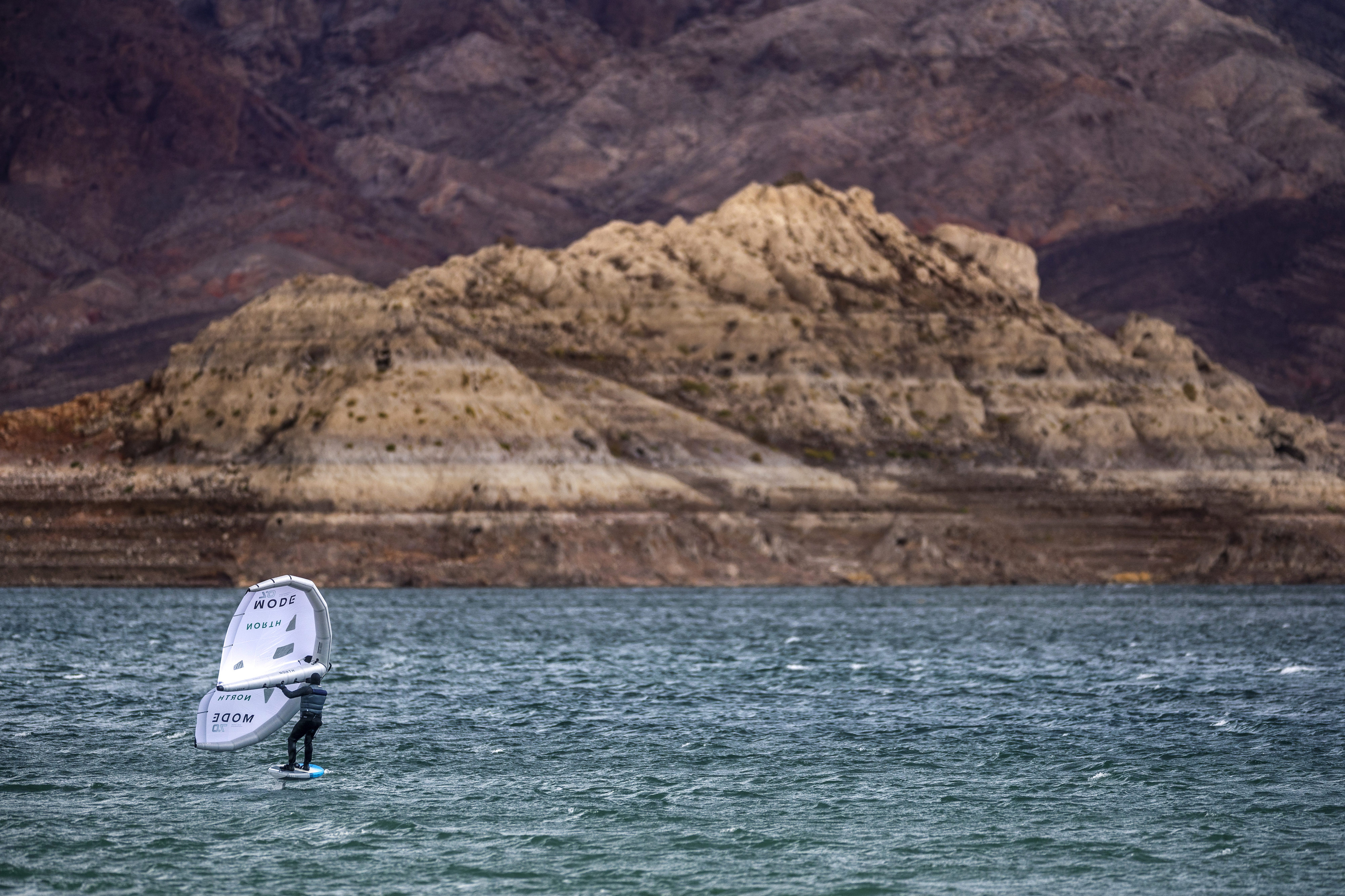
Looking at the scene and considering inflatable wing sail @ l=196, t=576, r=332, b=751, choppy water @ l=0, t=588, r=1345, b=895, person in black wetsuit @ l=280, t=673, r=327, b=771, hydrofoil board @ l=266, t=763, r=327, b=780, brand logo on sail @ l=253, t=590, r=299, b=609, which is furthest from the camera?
hydrofoil board @ l=266, t=763, r=327, b=780

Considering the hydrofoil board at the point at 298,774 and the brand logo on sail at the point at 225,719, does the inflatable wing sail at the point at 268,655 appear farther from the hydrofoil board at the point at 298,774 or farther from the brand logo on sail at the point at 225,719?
the hydrofoil board at the point at 298,774

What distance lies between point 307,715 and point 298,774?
2.74 meters

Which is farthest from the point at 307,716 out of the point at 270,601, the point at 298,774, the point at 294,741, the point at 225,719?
the point at 270,601

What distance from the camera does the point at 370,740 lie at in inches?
2159

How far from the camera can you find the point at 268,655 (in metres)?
42.9

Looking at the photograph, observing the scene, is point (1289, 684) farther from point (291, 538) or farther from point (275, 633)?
point (291, 538)

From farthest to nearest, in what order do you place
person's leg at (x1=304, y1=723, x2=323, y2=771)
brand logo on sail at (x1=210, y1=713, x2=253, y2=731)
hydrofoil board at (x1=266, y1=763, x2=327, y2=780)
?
1. hydrofoil board at (x1=266, y1=763, x2=327, y2=780)
2. person's leg at (x1=304, y1=723, x2=323, y2=771)
3. brand logo on sail at (x1=210, y1=713, x2=253, y2=731)

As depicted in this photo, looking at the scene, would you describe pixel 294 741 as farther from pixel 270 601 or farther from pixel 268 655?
pixel 270 601

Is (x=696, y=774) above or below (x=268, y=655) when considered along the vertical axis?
below

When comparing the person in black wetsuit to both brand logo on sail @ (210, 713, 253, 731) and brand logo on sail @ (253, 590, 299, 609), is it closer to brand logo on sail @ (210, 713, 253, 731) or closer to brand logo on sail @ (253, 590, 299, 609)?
brand logo on sail @ (210, 713, 253, 731)

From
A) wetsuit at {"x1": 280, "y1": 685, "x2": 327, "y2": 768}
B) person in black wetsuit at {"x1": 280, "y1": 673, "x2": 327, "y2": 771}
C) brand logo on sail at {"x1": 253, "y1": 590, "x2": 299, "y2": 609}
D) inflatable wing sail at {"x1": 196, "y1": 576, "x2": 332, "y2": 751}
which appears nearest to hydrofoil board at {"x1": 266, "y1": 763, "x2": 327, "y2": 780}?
person in black wetsuit at {"x1": 280, "y1": 673, "x2": 327, "y2": 771}

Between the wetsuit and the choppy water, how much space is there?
100 cm

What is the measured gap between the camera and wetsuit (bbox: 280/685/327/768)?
141 ft

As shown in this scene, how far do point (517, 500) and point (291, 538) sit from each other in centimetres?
2545
